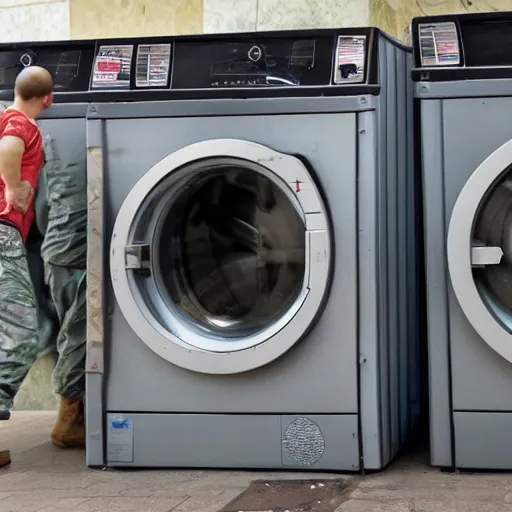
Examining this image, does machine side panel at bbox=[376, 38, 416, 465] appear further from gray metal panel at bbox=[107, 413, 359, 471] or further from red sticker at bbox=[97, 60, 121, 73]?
red sticker at bbox=[97, 60, 121, 73]

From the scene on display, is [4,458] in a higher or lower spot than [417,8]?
lower

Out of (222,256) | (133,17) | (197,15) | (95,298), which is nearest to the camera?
(95,298)

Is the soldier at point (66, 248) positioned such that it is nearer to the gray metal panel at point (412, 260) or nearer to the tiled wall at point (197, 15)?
the gray metal panel at point (412, 260)

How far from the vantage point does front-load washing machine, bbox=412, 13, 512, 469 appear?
3186 millimetres

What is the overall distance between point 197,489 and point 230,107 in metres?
1.36

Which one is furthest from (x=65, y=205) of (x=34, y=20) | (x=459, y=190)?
(x=34, y=20)

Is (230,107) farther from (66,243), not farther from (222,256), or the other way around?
(66,243)

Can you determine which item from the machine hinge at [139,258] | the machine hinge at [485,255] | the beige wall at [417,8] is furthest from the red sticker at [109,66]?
the beige wall at [417,8]

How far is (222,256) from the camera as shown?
3.61 metres

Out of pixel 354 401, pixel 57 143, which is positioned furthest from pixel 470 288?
pixel 57 143

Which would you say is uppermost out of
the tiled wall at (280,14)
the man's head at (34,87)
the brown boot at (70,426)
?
the tiled wall at (280,14)

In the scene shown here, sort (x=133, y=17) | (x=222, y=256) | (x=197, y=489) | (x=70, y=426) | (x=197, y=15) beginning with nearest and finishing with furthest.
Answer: (x=197, y=489)
(x=222, y=256)
(x=70, y=426)
(x=197, y=15)
(x=133, y=17)

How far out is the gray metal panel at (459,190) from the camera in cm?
320

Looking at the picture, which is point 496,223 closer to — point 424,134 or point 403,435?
point 424,134
